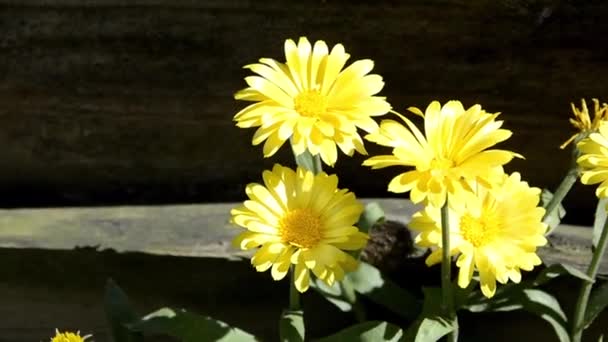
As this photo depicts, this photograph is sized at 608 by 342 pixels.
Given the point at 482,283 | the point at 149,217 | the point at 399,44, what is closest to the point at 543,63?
the point at 399,44

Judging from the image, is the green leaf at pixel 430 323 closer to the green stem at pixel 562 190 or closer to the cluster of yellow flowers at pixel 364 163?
the cluster of yellow flowers at pixel 364 163

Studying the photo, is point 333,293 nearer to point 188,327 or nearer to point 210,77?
point 188,327

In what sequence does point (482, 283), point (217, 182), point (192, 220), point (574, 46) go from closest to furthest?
1. point (482, 283)
2. point (574, 46)
3. point (192, 220)
4. point (217, 182)

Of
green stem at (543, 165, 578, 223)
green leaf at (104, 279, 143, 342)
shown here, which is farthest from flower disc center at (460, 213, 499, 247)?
green leaf at (104, 279, 143, 342)

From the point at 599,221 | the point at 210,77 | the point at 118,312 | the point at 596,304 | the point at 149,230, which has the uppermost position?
the point at 210,77

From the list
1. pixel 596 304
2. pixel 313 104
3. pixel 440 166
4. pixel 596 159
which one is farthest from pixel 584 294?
pixel 313 104

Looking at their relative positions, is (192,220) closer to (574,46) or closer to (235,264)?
(235,264)
